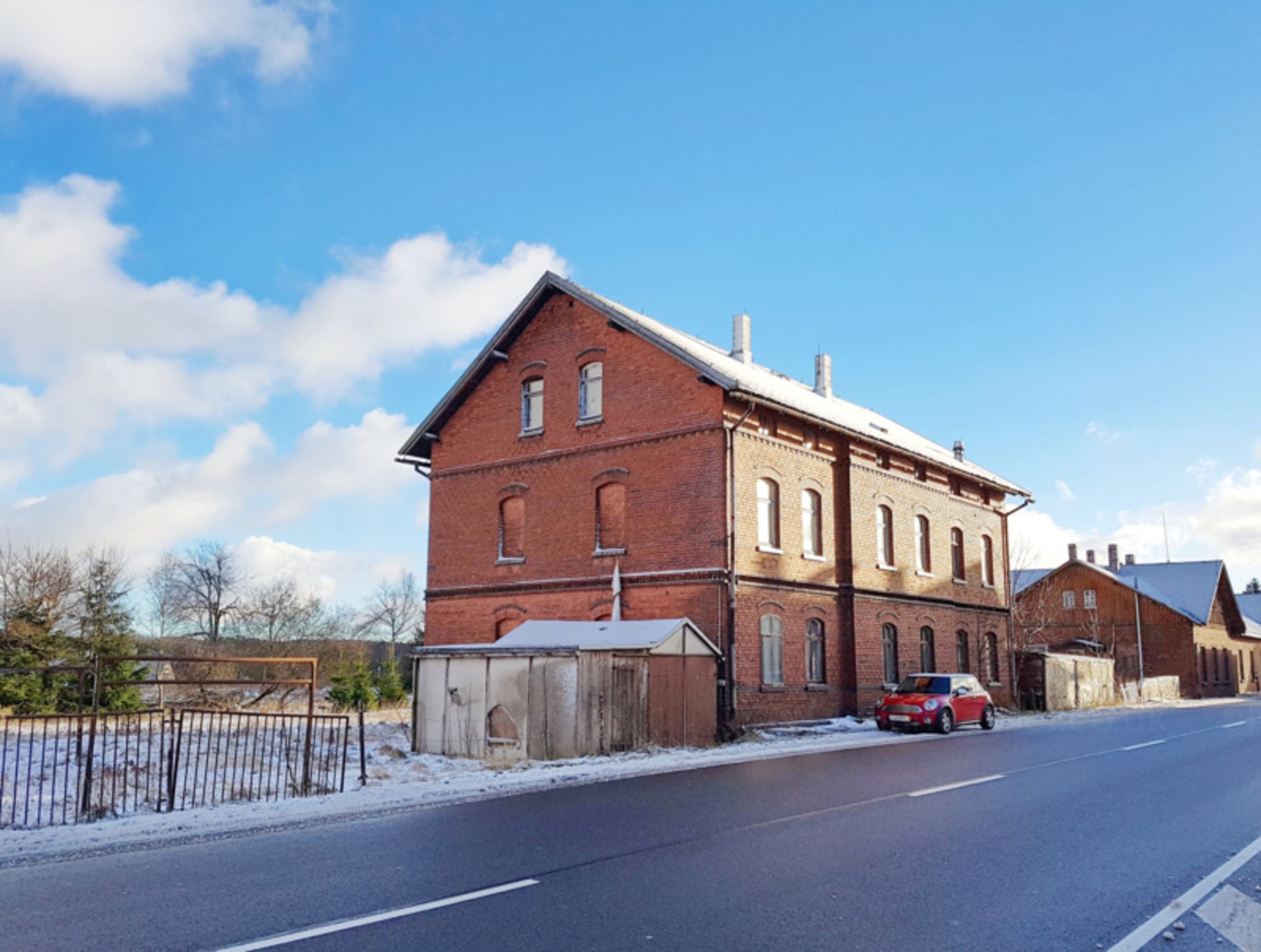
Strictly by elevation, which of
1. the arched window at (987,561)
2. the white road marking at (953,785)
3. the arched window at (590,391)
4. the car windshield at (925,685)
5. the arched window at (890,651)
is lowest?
the white road marking at (953,785)

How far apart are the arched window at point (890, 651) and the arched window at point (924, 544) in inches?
114

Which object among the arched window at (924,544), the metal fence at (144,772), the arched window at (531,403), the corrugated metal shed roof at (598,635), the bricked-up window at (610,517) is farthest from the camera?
the arched window at (924,544)

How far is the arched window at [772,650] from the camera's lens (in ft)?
80.1

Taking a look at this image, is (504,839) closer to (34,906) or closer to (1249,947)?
(34,906)

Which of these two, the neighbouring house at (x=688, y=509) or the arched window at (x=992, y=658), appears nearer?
the neighbouring house at (x=688, y=509)

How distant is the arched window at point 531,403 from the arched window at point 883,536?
32.5 ft

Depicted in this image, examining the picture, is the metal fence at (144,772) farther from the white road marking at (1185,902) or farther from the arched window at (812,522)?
the arched window at (812,522)

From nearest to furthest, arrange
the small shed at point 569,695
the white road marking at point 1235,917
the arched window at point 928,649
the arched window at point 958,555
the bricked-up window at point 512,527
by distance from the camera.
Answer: the white road marking at point 1235,917 < the small shed at point 569,695 < the bricked-up window at point 512,527 < the arched window at point 928,649 < the arched window at point 958,555

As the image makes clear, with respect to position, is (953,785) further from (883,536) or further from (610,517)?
(883,536)

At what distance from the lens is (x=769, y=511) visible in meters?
25.5

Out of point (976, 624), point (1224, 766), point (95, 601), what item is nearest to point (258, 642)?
point (95, 601)

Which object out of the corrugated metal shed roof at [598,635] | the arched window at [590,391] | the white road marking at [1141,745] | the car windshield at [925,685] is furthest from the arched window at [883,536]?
the white road marking at [1141,745]

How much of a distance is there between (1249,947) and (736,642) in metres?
17.3

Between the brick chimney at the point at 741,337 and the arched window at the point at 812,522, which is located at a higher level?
the brick chimney at the point at 741,337
